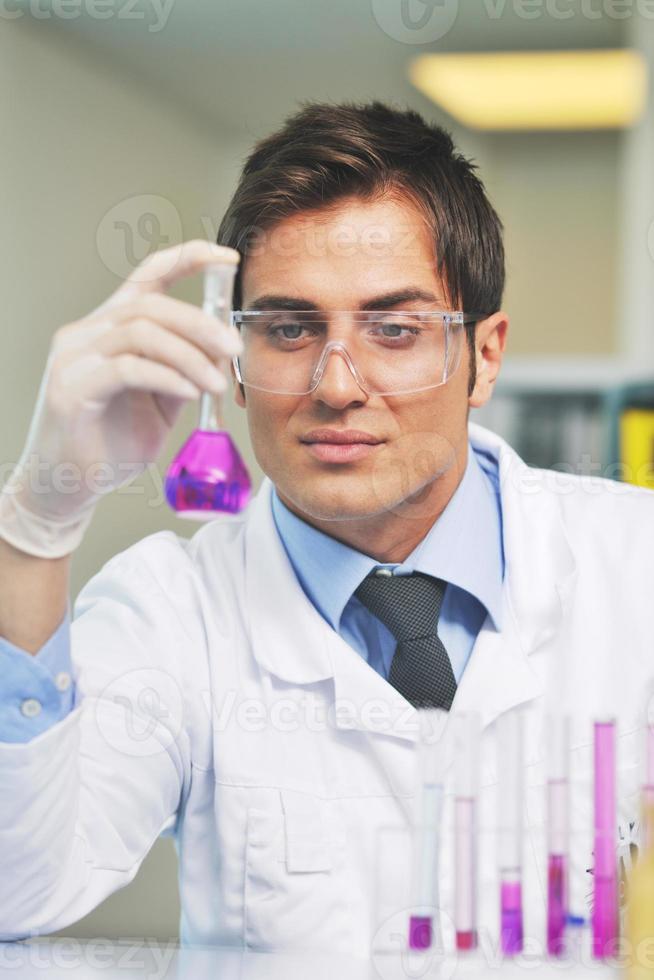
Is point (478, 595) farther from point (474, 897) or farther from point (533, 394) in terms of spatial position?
point (533, 394)

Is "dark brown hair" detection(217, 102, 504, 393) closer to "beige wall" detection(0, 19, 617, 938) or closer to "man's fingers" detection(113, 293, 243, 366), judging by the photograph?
"man's fingers" detection(113, 293, 243, 366)

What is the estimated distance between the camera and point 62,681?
114 centimetres

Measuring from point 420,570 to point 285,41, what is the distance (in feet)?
10.8

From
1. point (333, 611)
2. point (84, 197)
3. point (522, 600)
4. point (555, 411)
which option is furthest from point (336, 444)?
point (84, 197)

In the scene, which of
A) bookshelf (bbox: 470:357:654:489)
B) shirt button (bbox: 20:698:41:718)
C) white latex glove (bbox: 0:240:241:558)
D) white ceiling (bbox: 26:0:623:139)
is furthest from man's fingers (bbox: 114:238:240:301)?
white ceiling (bbox: 26:0:623:139)

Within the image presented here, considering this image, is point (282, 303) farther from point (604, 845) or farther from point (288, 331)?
point (604, 845)

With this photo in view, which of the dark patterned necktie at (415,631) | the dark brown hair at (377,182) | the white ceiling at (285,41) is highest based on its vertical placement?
the white ceiling at (285,41)

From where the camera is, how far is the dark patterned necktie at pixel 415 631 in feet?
4.93

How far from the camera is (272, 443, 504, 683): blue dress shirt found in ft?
5.16

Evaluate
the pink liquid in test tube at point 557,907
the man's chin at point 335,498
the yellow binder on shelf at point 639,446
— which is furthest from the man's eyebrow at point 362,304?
the yellow binder on shelf at point 639,446

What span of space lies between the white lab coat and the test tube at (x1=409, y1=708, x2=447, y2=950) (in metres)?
→ 0.19

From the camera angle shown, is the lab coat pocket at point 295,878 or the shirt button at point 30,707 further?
the lab coat pocket at point 295,878

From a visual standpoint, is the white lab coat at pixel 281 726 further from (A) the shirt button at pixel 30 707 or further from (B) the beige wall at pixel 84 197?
(B) the beige wall at pixel 84 197

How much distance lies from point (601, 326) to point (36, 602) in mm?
4321
